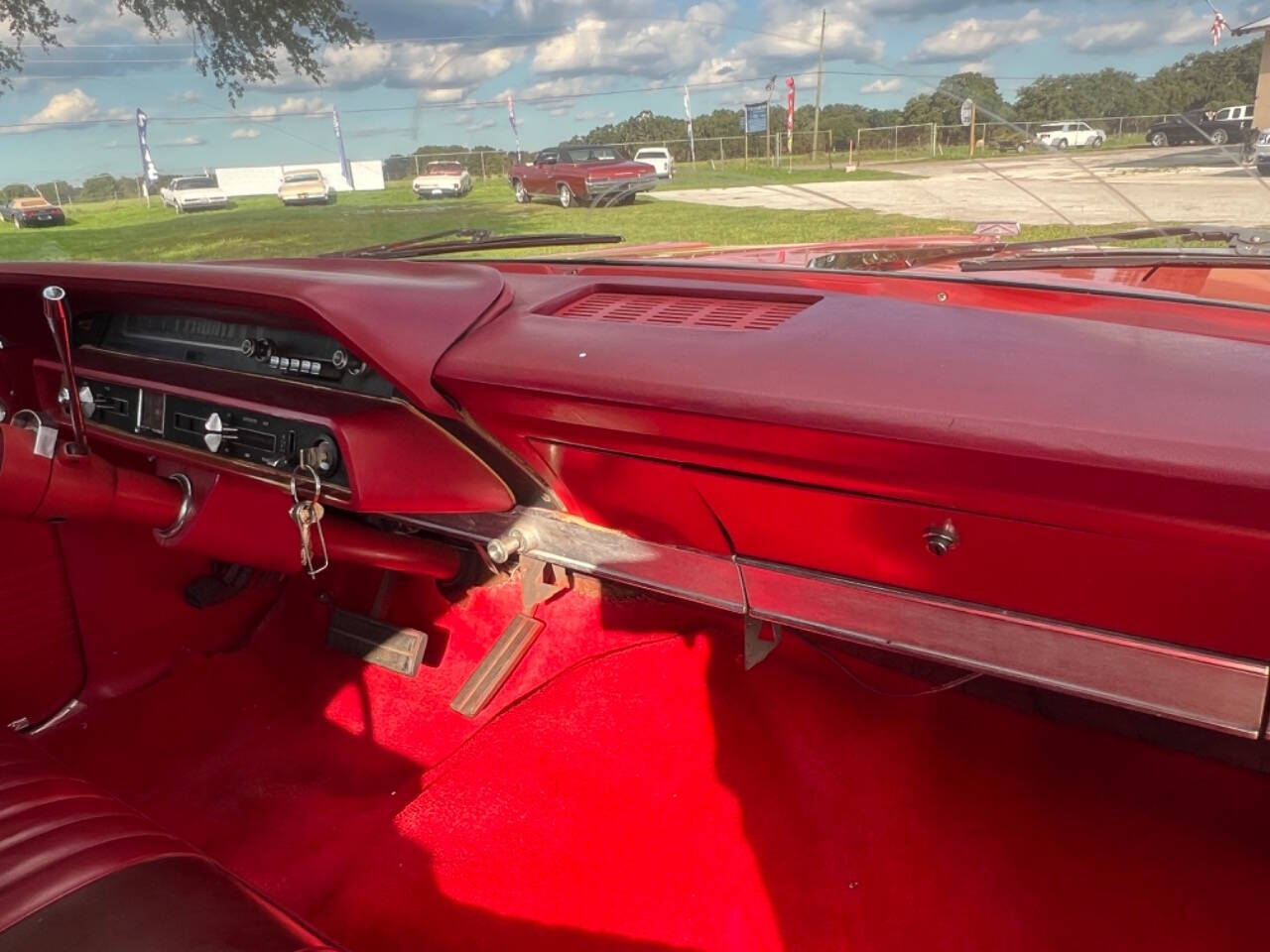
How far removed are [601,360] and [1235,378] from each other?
0.86 m

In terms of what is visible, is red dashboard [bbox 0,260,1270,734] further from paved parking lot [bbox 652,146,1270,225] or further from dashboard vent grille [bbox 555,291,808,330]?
paved parking lot [bbox 652,146,1270,225]

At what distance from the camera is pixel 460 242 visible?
252cm

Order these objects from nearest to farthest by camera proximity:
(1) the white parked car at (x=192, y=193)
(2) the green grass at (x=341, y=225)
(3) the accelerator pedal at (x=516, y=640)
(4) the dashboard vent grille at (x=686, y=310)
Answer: (4) the dashboard vent grille at (x=686, y=310), (2) the green grass at (x=341, y=225), (1) the white parked car at (x=192, y=193), (3) the accelerator pedal at (x=516, y=640)

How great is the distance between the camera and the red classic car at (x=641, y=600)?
4.52ft

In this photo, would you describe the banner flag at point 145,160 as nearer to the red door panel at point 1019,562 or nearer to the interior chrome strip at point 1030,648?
the red door panel at point 1019,562

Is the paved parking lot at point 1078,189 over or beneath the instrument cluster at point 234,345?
over

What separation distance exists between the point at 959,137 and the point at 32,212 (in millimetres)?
2322

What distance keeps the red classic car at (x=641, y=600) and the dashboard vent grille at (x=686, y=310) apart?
0.01 m

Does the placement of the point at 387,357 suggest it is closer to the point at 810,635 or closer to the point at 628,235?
the point at 628,235

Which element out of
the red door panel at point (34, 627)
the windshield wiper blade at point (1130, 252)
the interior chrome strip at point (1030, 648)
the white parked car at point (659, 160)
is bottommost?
the red door panel at point (34, 627)

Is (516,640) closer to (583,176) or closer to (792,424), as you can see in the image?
(583,176)

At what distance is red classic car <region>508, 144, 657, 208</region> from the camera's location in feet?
6.62

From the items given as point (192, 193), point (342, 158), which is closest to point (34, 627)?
point (192, 193)

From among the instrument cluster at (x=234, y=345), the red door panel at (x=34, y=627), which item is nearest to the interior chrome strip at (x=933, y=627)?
the instrument cluster at (x=234, y=345)
